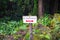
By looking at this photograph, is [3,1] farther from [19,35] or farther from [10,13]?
[19,35]

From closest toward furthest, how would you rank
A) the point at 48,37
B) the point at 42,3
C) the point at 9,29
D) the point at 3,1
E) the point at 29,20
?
the point at 29,20, the point at 48,37, the point at 9,29, the point at 42,3, the point at 3,1

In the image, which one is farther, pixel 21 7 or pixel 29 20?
pixel 21 7

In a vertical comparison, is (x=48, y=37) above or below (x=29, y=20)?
below

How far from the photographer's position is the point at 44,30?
308 inches

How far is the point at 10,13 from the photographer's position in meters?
15.5

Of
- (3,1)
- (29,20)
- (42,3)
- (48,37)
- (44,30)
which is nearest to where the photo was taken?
(29,20)

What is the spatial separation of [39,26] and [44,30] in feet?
1.71

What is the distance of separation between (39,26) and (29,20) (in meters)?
2.02

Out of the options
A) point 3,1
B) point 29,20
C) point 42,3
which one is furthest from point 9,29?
point 3,1

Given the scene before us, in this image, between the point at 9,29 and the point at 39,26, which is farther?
the point at 9,29

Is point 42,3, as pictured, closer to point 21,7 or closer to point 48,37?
point 21,7

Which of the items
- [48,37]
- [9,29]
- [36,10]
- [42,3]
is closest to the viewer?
[48,37]

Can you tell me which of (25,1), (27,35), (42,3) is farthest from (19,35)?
(25,1)

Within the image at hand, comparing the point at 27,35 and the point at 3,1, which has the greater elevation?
the point at 3,1
